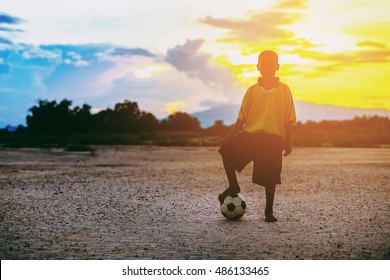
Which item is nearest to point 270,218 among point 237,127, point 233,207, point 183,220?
point 233,207

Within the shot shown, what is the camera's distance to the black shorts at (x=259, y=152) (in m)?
7.70

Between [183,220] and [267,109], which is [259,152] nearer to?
[267,109]

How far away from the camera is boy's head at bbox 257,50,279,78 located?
7.72 metres

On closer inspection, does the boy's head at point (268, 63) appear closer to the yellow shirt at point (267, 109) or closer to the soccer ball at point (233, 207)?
the yellow shirt at point (267, 109)

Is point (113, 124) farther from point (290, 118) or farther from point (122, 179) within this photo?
point (290, 118)

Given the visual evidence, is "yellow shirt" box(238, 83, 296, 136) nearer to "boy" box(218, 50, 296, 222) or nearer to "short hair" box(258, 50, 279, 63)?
"boy" box(218, 50, 296, 222)

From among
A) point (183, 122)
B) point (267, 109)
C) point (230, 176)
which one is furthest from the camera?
point (183, 122)

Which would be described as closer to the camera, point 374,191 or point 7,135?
point 374,191

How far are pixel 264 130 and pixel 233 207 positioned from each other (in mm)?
1034

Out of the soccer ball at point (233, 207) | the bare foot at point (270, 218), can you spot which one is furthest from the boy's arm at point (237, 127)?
the bare foot at point (270, 218)

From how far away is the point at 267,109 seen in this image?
768 cm
